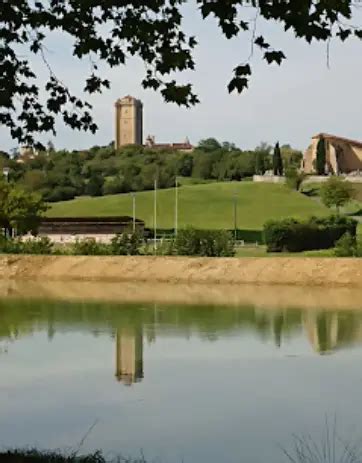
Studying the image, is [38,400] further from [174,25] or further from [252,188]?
[252,188]

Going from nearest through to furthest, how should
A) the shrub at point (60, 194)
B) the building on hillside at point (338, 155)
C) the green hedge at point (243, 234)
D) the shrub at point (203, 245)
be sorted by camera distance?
1. the shrub at point (203, 245)
2. the green hedge at point (243, 234)
3. the shrub at point (60, 194)
4. the building on hillside at point (338, 155)

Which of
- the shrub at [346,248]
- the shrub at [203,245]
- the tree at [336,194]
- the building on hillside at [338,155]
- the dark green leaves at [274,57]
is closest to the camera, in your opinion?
the dark green leaves at [274,57]

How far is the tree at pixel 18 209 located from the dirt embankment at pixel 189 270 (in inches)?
330

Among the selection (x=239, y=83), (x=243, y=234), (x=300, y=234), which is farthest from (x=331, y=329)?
(x=243, y=234)

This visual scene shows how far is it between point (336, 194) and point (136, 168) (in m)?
29.4

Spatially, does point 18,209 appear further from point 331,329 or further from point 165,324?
point 331,329

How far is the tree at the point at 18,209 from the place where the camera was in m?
48.7

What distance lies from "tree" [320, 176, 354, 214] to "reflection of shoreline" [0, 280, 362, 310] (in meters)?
40.8

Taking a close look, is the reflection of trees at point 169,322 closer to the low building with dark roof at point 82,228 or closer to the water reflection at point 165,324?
the water reflection at point 165,324

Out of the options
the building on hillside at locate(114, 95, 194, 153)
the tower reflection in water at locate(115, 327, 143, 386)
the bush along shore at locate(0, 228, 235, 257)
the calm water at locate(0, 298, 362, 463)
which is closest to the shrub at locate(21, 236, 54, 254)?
the bush along shore at locate(0, 228, 235, 257)

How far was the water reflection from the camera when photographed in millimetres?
18938

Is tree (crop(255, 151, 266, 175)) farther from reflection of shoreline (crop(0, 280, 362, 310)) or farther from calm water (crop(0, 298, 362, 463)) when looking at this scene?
calm water (crop(0, 298, 362, 463))

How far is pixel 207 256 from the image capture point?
41.1 meters

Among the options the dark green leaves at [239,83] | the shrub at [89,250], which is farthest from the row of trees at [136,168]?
the dark green leaves at [239,83]
